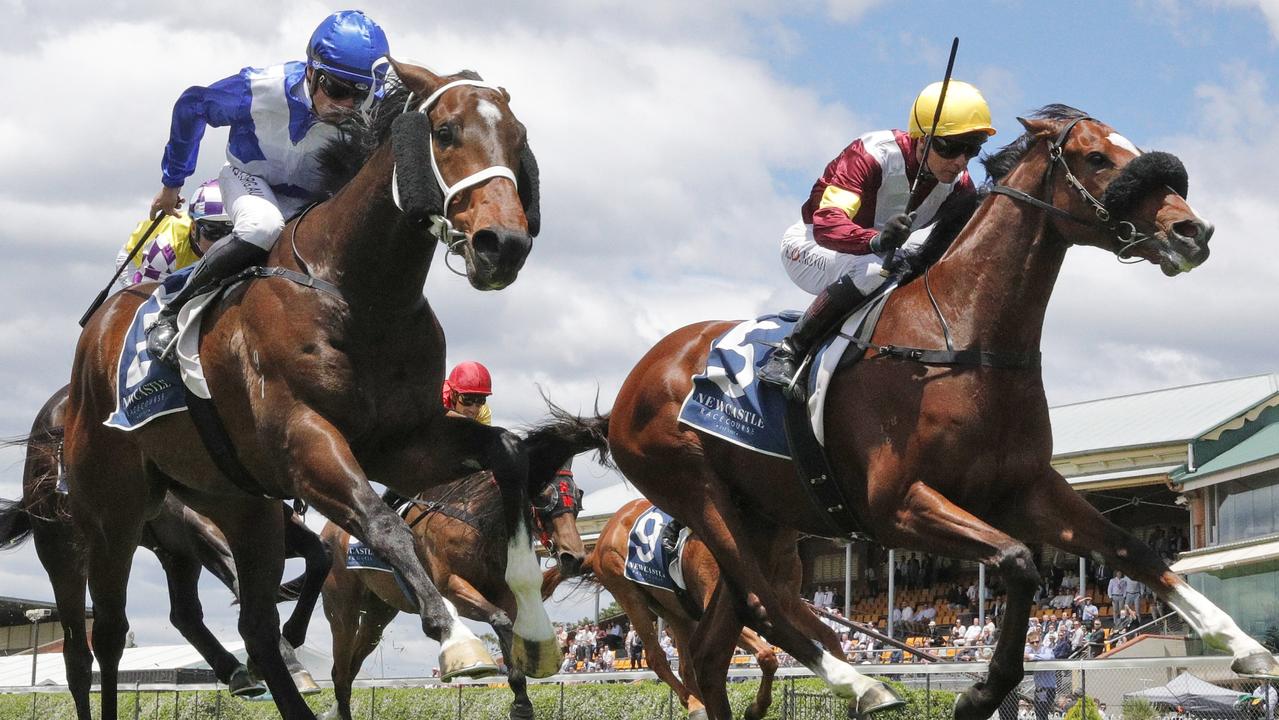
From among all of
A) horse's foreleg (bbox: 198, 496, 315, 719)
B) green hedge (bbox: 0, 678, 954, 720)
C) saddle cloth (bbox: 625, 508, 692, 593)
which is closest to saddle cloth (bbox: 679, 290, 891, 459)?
horse's foreleg (bbox: 198, 496, 315, 719)

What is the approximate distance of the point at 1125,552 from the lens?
539 centimetres

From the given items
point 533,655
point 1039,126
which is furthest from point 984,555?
point 1039,126

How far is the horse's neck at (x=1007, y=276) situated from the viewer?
5699 mm

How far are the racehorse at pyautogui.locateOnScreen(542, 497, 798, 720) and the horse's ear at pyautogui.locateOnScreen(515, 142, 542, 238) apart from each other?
4.49 m

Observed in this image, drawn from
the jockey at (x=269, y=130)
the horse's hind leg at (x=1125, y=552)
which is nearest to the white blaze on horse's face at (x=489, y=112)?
the jockey at (x=269, y=130)

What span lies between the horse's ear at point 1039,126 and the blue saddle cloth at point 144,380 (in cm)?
346

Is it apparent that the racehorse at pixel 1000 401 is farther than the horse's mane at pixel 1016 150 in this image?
No

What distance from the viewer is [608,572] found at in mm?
11922

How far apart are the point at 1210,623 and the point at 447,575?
5.56 metres

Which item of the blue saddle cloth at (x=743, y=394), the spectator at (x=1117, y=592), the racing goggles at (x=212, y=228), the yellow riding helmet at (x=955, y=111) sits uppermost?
the yellow riding helmet at (x=955, y=111)

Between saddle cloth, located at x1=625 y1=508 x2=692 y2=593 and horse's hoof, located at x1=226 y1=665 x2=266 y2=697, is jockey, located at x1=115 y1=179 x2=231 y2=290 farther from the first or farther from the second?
saddle cloth, located at x1=625 y1=508 x2=692 y2=593

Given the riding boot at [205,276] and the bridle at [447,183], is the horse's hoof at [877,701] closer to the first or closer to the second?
the bridle at [447,183]

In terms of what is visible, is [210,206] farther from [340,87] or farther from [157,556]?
[157,556]

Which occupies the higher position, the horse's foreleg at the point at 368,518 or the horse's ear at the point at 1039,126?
the horse's ear at the point at 1039,126
